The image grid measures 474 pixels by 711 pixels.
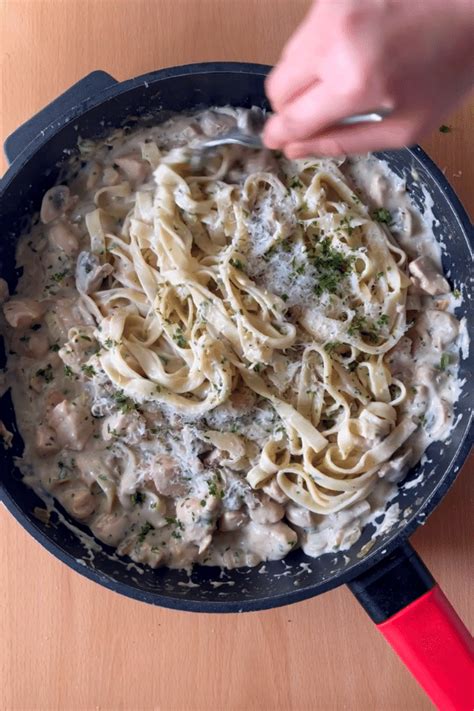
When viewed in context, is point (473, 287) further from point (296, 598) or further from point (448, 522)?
point (296, 598)

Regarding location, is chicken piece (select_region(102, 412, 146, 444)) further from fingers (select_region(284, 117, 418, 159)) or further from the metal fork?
fingers (select_region(284, 117, 418, 159))

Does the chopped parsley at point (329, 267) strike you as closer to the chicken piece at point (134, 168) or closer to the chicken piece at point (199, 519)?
the chicken piece at point (134, 168)

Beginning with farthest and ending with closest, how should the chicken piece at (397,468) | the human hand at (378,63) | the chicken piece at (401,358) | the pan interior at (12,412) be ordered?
1. the chicken piece at (401,358)
2. the chicken piece at (397,468)
3. the pan interior at (12,412)
4. the human hand at (378,63)

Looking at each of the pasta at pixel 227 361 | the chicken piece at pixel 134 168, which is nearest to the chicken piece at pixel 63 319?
the pasta at pixel 227 361

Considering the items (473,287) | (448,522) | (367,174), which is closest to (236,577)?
(448,522)

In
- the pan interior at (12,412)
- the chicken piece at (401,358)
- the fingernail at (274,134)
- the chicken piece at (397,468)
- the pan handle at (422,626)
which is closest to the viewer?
the fingernail at (274,134)

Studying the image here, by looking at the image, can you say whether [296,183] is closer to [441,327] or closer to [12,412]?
[441,327]

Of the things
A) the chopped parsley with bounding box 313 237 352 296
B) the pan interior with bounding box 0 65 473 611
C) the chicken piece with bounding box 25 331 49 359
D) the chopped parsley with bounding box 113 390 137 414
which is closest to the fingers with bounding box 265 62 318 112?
the pan interior with bounding box 0 65 473 611
